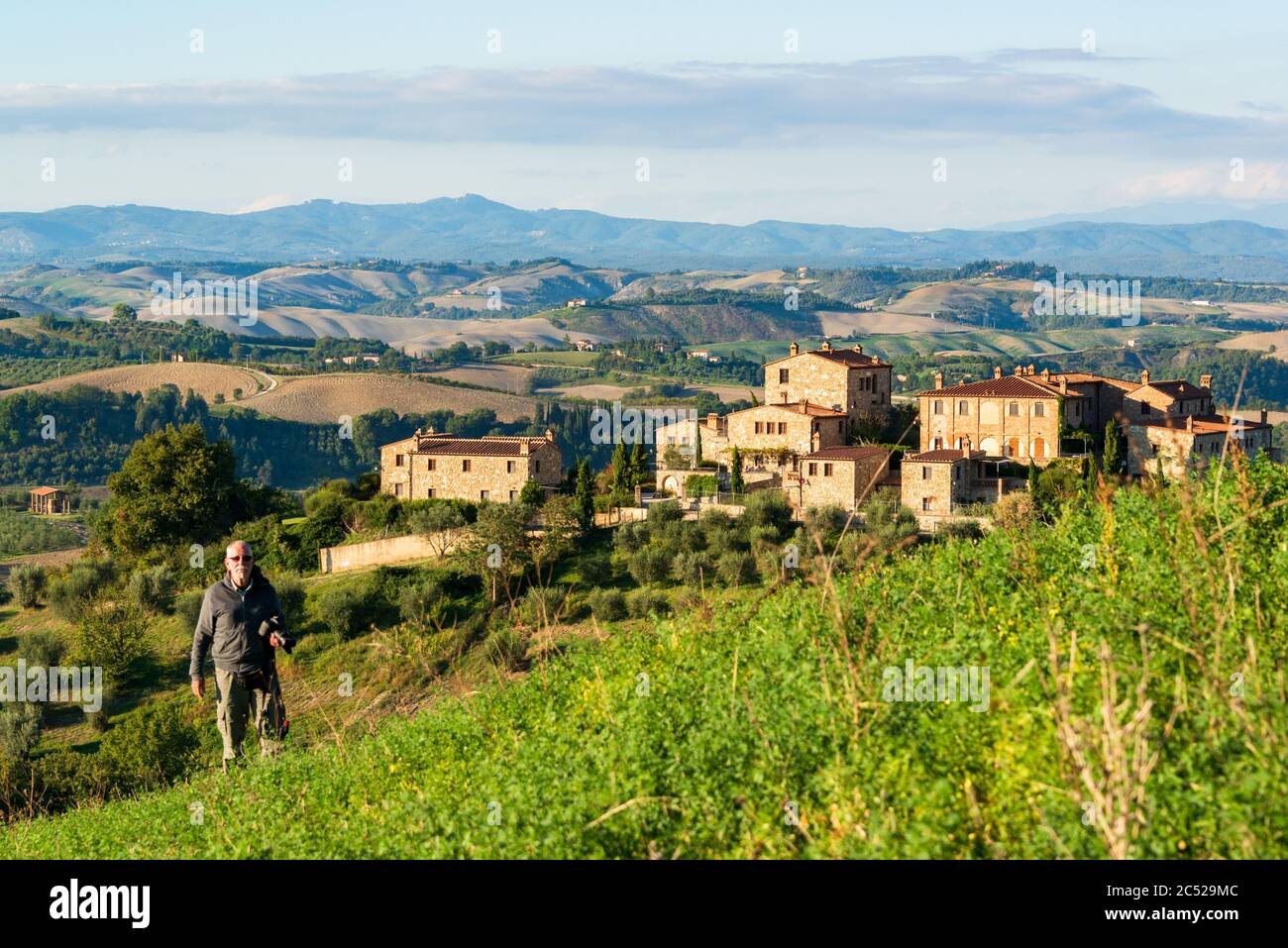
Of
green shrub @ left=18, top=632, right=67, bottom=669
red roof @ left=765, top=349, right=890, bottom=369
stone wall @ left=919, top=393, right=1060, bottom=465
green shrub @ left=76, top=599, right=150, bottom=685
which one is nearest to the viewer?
green shrub @ left=76, top=599, right=150, bottom=685

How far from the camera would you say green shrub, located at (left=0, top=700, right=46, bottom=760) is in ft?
103

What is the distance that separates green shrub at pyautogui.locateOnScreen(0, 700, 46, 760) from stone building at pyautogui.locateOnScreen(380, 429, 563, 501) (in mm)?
16590

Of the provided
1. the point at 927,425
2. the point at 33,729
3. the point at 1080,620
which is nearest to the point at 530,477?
the point at 927,425

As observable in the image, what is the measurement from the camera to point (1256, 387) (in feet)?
461

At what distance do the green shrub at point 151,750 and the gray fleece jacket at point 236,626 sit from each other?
12.5 metres

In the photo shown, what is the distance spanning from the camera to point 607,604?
3666cm

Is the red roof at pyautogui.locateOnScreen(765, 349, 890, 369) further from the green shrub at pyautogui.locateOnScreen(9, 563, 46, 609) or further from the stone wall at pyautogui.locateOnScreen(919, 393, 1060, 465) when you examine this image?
the green shrub at pyautogui.locateOnScreen(9, 563, 46, 609)

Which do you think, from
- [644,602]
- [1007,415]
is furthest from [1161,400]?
[644,602]

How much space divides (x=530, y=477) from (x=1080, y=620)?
38233 mm

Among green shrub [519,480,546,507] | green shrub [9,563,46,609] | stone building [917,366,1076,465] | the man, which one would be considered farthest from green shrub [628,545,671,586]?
the man

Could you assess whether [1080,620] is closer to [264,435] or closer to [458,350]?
[264,435]

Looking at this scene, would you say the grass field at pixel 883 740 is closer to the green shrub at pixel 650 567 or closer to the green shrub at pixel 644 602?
the green shrub at pixel 644 602
